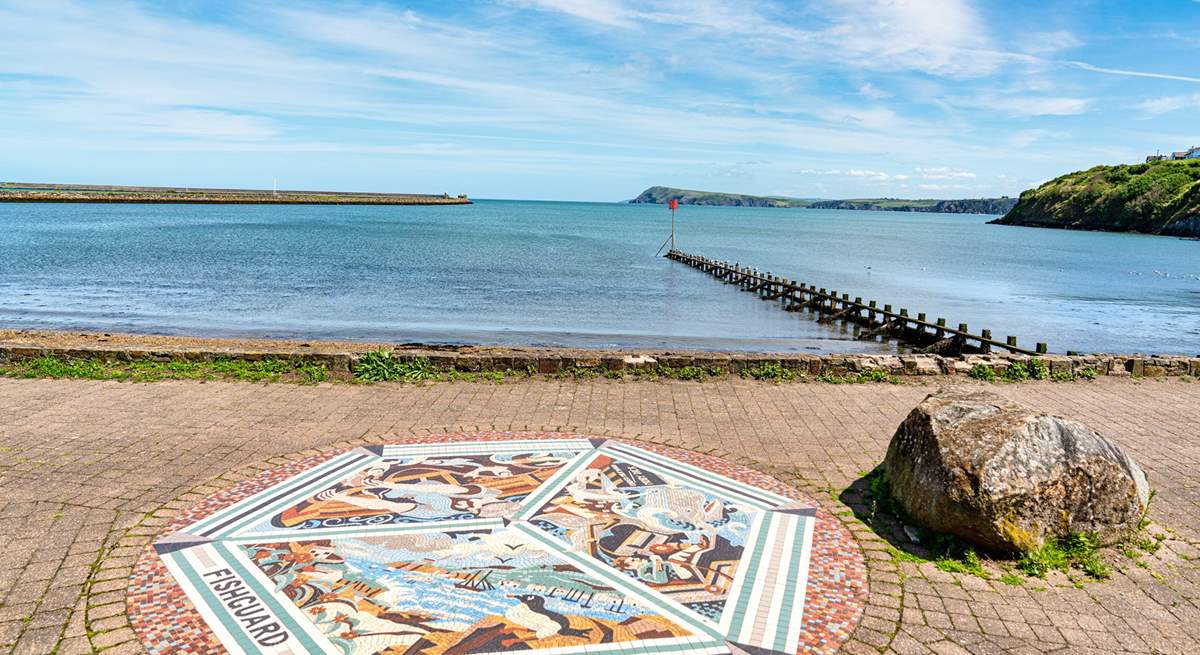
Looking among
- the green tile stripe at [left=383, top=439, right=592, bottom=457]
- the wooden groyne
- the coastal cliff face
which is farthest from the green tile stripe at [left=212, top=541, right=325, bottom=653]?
the coastal cliff face

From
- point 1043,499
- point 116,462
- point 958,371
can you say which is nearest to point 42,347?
point 116,462

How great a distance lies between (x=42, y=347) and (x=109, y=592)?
25.7 ft

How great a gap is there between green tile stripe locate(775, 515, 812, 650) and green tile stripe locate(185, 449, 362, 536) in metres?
3.97

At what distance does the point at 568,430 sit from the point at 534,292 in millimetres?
26951

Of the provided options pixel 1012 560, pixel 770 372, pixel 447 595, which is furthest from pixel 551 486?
pixel 770 372

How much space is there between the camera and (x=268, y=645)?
160 inches

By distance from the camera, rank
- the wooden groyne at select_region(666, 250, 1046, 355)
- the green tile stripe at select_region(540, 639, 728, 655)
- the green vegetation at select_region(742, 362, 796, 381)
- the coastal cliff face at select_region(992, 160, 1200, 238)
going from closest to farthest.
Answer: the green tile stripe at select_region(540, 639, 728, 655), the green vegetation at select_region(742, 362, 796, 381), the wooden groyne at select_region(666, 250, 1046, 355), the coastal cliff face at select_region(992, 160, 1200, 238)

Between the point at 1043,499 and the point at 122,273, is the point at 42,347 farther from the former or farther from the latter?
the point at 122,273

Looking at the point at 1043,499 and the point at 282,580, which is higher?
the point at 1043,499

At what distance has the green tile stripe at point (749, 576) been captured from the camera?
14.3ft

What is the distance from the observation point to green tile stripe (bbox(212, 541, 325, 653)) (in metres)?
4.09

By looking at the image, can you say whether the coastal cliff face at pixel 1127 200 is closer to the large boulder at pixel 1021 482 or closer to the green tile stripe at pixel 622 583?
the large boulder at pixel 1021 482

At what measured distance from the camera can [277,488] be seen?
20.5 feet

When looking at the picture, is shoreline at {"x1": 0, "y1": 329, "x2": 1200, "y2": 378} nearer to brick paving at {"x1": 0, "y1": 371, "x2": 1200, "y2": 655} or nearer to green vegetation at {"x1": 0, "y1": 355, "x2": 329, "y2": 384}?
green vegetation at {"x1": 0, "y1": 355, "x2": 329, "y2": 384}
